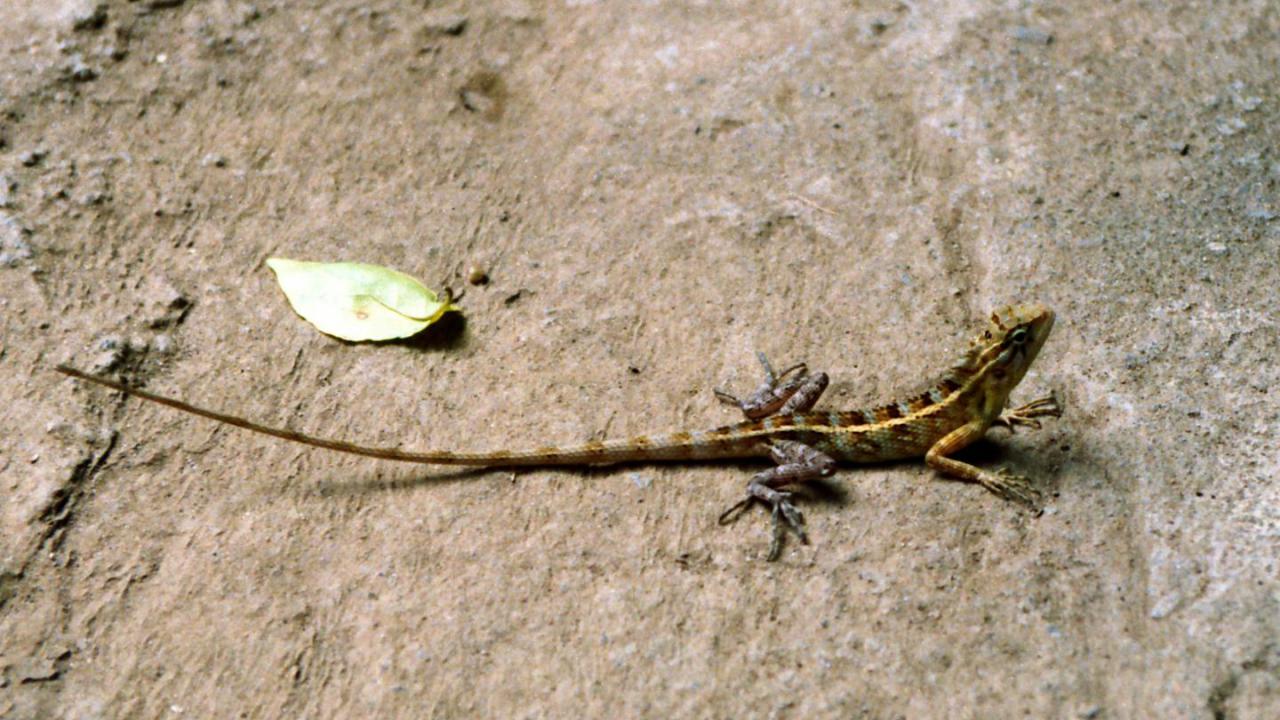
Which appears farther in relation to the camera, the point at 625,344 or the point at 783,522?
the point at 625,344

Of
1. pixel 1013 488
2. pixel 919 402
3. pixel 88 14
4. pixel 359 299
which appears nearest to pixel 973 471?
pixel 1013 488

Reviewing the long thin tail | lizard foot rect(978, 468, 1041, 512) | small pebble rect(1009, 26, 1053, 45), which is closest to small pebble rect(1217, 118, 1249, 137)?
small pebble rect(1009, 26, 1053, 45)

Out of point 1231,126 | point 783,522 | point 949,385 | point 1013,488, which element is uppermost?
point 1231,126

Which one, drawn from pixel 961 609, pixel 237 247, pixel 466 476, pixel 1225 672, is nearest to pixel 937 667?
pixel 961 609

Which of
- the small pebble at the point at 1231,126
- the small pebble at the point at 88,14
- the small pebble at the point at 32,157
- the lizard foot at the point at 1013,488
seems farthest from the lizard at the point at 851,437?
the small pebble at the point at 88,14

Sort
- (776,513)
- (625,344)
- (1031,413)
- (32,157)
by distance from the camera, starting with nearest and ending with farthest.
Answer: (776,513) < (1031,413) < (625,344) < (32,157)

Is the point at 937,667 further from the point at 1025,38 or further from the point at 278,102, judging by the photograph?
the point at 278,102

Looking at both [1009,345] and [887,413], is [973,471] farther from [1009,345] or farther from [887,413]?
[1009,345]
